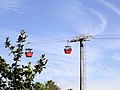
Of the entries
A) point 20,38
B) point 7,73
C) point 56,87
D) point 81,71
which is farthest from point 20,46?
point 56,87

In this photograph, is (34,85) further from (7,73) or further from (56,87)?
(56,87)

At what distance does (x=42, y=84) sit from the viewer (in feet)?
75.7

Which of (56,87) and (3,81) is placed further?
(56,87)

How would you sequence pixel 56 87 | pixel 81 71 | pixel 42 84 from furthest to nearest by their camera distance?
pixel 56 87
pixel 81 71
pixel 42 84

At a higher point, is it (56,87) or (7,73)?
(56,87)

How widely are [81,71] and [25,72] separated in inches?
274

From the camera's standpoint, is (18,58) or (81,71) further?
(81,71)

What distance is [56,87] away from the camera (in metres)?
85.3

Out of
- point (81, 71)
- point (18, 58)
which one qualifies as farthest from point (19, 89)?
point (81, 71)

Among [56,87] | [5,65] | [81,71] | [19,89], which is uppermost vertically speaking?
[56,87]

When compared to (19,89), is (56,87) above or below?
above

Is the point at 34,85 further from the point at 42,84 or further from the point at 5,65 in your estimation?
the point at 5,65

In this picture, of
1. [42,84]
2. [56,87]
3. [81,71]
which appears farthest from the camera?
[56,87]

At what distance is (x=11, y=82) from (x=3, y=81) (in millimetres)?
525
